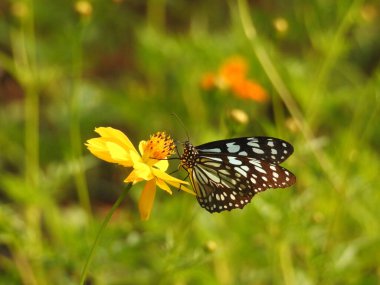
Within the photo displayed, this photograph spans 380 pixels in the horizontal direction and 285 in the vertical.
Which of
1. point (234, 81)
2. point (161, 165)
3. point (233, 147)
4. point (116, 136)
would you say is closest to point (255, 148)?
point (233, 147)

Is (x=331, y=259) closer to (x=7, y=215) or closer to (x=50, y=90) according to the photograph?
(x=7, y=215)

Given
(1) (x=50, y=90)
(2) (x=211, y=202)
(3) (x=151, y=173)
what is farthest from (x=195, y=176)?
(1) (x=50, y=90)

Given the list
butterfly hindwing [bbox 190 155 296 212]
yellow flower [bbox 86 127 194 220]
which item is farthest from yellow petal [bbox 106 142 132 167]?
butterfly hindwing [bbox 190 155 296 212]

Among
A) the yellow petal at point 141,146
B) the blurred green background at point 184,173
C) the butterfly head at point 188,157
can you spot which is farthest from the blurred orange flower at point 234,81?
the yellow petal at point 141,146

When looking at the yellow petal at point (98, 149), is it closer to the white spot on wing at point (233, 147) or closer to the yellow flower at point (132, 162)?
the yellow flower at point (132, 162)

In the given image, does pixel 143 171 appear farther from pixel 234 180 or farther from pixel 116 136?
pixel 234 180

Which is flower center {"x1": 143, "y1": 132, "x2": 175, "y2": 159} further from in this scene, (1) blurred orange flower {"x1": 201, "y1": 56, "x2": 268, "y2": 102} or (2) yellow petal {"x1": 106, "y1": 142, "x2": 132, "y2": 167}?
(1) blurred orange flower {"x1": 201, "y1": 56, "x2": 268, "y2": 102}

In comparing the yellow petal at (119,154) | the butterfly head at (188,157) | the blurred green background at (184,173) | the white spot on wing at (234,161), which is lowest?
the yellow petal at (119,154)
